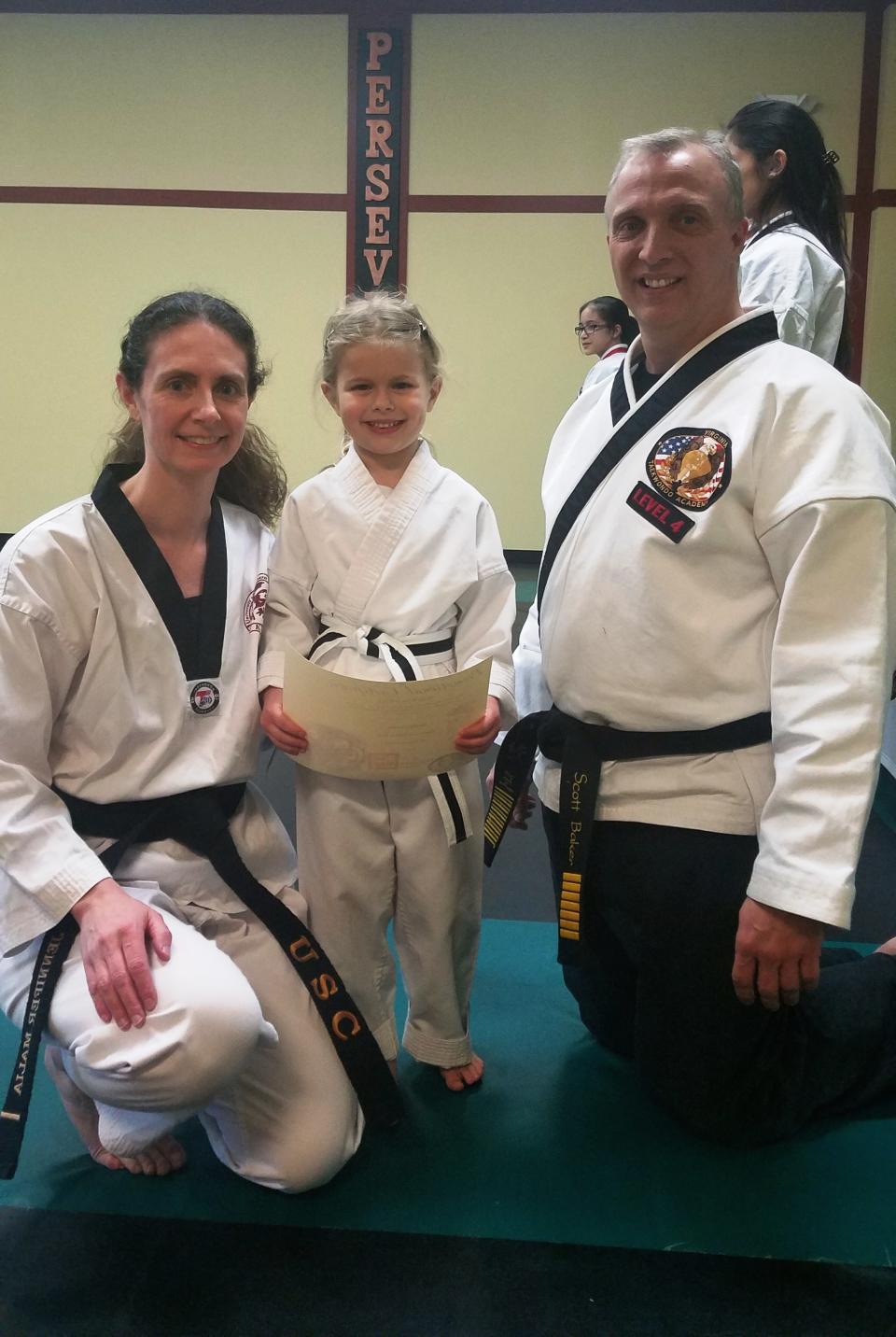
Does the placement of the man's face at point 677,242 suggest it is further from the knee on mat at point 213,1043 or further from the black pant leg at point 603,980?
the knee on mat at point 213,1043

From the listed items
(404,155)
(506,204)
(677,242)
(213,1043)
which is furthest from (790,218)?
(404,155)

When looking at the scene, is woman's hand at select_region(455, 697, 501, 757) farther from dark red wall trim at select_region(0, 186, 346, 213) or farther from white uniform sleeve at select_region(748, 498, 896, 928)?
dark red wall trim at select_region(0, 186, 346, 213)

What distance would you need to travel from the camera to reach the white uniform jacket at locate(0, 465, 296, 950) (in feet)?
5.26

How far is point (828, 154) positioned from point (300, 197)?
5085 millimetres

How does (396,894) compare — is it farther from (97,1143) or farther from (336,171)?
(336,171)

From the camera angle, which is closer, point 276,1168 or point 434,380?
point 276,1168

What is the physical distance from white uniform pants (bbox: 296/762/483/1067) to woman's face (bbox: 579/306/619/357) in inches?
145

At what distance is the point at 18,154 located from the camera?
7.16 m

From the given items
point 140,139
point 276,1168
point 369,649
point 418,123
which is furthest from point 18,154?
point 276,1168

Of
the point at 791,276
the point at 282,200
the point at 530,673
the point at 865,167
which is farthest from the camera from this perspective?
the point at 282,200

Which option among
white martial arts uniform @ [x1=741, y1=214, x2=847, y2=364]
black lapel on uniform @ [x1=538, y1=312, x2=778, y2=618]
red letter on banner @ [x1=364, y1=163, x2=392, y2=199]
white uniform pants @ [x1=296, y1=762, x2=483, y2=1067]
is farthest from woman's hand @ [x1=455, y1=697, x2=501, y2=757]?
red letter on banner @ [x1=364, y1=163, x2=392, y2=199]

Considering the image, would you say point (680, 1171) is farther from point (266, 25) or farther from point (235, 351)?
point (266, 25)

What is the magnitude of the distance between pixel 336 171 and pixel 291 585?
5.94 meters

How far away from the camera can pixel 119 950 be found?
1.51 meters
